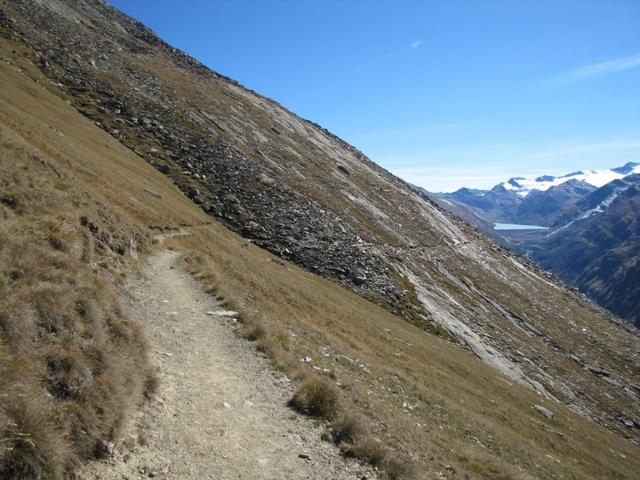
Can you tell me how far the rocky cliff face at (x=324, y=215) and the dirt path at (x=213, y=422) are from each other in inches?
1359

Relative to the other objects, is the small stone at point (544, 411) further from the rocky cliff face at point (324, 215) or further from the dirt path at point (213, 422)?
the dirt path at point (213, 422)

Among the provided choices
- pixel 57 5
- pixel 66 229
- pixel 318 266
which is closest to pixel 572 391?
pixel 318 266

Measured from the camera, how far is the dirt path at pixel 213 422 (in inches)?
364

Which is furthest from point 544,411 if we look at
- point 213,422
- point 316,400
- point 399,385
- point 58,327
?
point 58,327

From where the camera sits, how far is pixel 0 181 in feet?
54.4

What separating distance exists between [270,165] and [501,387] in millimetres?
54472

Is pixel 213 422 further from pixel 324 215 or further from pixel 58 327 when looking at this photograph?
pixel 324 215

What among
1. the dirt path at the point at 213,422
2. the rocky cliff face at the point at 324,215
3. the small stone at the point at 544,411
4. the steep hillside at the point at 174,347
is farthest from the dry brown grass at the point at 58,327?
the small stone at the point at 544,411

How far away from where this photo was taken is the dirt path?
9242mm

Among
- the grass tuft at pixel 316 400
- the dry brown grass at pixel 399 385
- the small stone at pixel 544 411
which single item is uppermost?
the grass tuft at pixel 316 400

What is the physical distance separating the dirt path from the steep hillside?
177 millimetres

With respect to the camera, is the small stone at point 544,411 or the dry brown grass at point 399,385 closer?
the dry brown grass at point 399,385

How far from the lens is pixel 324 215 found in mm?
65875

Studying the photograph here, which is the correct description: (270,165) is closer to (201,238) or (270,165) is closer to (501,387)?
(201,238)
